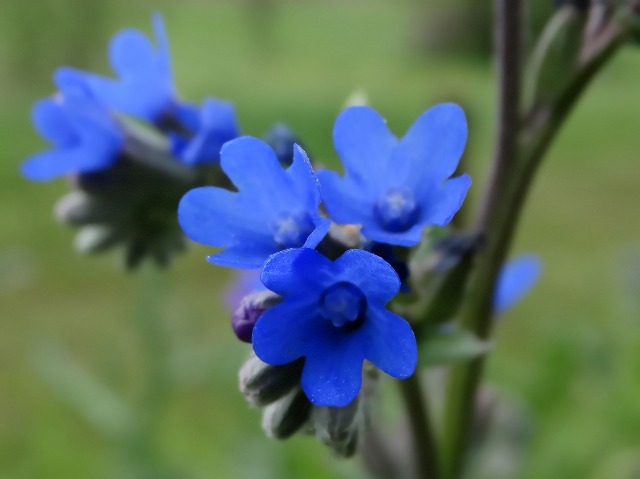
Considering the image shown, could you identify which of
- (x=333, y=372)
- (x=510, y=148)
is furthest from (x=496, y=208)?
(x=333, y=372)

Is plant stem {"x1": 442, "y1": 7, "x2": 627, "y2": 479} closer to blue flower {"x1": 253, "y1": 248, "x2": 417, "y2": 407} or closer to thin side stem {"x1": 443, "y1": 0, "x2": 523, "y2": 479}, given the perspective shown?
thin side stem {"x1": 443, "y1": 0, "x2": 523, "y2": 479}

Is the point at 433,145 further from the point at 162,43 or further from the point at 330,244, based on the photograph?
the point at 162,43

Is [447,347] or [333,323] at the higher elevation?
[333,323]

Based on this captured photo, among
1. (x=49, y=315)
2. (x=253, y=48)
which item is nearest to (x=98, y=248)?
(x=49, y=315)

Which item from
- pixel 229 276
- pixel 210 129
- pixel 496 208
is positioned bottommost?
pixel 229 276

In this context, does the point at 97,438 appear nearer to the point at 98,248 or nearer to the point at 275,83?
the point at 98,248

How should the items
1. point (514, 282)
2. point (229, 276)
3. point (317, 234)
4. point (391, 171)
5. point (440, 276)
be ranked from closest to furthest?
1. point (317, 234)
2. point (391, 171)
3. point (440, 276)
4. point (514, 282)
5. point (229, 276)

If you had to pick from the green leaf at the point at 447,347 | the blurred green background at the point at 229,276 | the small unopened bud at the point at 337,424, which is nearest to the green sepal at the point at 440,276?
the green leaf at the point at 447,347
